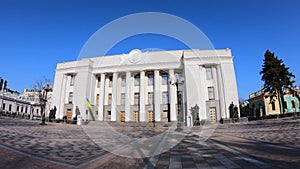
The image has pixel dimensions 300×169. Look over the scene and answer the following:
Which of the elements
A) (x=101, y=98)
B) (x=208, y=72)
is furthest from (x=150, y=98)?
(x=208, y=72)

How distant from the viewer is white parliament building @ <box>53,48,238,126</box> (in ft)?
99.8

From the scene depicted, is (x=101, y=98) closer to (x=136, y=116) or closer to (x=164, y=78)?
(x=136, y=116)

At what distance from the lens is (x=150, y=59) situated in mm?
34250

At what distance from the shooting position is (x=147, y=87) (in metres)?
34.6

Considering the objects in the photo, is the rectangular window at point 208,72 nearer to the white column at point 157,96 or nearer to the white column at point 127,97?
the white column at point 157,96

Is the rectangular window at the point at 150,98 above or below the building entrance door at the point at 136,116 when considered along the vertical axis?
above

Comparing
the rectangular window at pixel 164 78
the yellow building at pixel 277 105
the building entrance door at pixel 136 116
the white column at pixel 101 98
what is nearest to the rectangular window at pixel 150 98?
the building entrance door at pixel 136 116

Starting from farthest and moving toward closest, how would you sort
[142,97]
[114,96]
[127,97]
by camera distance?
[114,96] → [127,97] → [142,97]

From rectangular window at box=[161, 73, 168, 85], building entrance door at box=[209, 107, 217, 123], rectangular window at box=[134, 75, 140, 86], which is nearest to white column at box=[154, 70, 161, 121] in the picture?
rectangular window at box=[161, 73, 168, 85]

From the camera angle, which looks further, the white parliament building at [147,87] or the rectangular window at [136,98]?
the rectangular window at [136,98]

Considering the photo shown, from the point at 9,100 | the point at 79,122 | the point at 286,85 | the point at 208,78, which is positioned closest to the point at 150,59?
the point at 208,78

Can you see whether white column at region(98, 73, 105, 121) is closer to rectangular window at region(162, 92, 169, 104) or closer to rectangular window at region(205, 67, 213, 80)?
rectangular window at region(162, 92, 169, 104)

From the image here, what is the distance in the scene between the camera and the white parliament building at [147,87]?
30.4 m

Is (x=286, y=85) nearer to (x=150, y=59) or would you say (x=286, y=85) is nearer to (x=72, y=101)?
(x=150, y=59)
